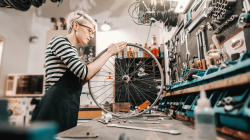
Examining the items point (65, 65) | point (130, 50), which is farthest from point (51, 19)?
point (65, 65)

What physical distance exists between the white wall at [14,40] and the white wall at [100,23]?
0.18 m

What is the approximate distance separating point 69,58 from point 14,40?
337 cm

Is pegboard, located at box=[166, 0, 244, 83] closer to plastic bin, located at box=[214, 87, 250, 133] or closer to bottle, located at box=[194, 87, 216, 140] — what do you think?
plastic bin, located at box=[214, 87, 250, 133]

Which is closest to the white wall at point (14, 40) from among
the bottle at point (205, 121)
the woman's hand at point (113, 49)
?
the woman's hand at point (113, 49)

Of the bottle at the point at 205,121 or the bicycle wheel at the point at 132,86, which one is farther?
the bicycle wheel at the point at 132,86

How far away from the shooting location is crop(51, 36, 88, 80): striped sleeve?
3.09 feet

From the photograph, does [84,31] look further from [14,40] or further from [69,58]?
[14,40]

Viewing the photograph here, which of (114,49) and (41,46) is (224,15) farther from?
(41,46)

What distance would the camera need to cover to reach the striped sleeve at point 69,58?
37.1 inches

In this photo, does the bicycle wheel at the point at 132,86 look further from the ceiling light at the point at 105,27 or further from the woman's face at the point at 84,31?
the ceiling light at the point at 105,27

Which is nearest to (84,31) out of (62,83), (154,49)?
(62,83)

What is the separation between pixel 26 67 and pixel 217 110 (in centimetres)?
432

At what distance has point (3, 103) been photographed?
329 millimetres

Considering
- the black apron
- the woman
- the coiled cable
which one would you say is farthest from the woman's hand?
the coiled cable
